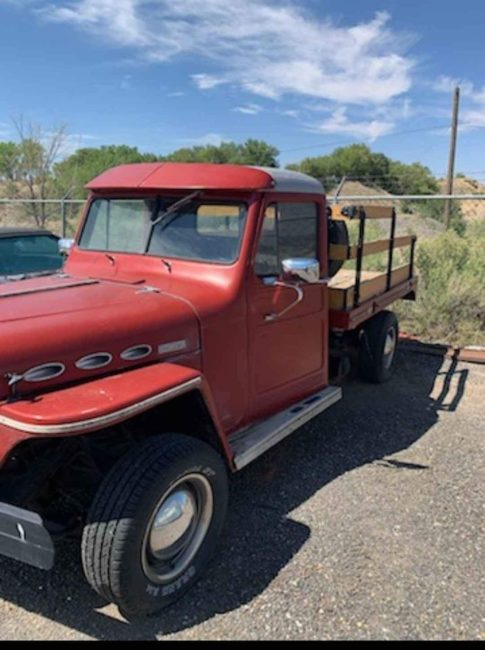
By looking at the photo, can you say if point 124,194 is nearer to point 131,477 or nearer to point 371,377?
point 131,477

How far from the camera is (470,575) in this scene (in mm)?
3029

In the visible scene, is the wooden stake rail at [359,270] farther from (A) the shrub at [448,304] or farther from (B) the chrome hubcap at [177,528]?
(B) the chrome hubcap at [177,528]

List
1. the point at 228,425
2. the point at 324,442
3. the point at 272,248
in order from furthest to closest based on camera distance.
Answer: the point at 324,442 → the point at 272,248 → the point at 228,425

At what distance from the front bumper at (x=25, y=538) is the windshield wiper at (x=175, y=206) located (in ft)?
6.72

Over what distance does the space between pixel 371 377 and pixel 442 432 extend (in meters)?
1.18

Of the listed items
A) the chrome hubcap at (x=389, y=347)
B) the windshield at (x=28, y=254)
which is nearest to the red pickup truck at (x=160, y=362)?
the chrome hubcap at (x=389, y=347)

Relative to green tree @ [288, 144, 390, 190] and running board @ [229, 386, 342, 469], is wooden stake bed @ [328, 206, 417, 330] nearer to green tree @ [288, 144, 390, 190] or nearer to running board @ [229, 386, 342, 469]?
running board @ [229, 386, 342, 469]

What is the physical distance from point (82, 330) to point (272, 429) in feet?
4.98

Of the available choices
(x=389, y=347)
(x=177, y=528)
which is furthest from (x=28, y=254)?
(x=177, y=528)

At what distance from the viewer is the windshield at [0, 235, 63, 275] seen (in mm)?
6746

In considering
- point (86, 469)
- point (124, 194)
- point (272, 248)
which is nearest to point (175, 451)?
point (86, 469)

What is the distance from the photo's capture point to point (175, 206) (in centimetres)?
369

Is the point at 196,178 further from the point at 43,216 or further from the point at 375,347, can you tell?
the point at 43,216

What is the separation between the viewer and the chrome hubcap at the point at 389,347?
19.9 feet
